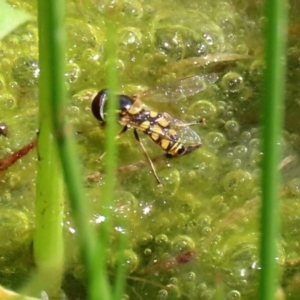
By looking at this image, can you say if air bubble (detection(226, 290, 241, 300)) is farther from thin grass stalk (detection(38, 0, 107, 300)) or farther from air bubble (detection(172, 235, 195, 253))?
thin grass stalk (detection(38, 0, 107, 300))

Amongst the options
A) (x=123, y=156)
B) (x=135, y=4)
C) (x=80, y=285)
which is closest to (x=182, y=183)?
(x=123, y=156)

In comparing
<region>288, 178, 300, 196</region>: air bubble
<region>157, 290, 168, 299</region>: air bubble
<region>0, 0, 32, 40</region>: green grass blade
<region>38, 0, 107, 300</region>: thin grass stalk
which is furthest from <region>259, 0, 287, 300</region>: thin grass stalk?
<region>288, 178, 300, 196</region>: air bubble

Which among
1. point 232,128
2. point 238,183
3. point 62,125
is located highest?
point 232,128

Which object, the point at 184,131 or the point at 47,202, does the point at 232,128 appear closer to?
the point at 184,131

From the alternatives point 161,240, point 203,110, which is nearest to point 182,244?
point 161,240

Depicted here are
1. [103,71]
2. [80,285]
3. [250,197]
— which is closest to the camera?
[80,285]

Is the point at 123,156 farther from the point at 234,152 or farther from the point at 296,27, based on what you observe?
the point at 296,27
